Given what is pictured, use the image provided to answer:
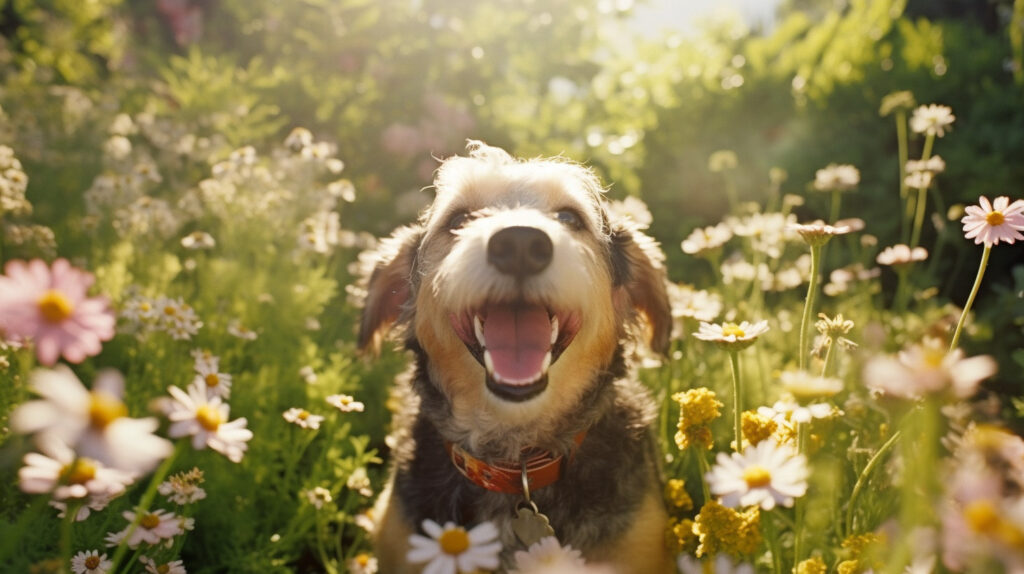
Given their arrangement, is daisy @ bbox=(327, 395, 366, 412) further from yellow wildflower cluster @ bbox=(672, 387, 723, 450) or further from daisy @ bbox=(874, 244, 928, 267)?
daisy @ bbox=(874, 244, 928, 267)

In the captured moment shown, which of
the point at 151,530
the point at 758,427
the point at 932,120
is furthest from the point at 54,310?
the point at 932,120

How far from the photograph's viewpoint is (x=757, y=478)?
146cm

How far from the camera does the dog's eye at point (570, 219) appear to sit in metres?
3.16

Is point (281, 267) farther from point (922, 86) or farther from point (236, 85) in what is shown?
point (922, 86)

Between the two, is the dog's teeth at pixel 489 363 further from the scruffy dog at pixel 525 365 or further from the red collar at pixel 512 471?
the red collar at pixel 512 471

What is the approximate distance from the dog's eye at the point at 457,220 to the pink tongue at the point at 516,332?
0.61 metres

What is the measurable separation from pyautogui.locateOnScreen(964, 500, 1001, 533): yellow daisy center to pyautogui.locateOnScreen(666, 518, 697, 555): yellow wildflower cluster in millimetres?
1234

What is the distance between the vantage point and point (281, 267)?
4.76m

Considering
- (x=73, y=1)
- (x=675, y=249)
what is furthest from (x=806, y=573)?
(x=73, y=1)

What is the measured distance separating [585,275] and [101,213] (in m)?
3.60

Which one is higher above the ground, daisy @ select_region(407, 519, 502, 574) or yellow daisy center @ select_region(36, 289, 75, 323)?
yellow daisy center @ select_region(36, 289, 75, 323)

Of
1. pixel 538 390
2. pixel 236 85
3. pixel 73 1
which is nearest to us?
pixel 538 390

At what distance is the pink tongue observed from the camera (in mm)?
2746

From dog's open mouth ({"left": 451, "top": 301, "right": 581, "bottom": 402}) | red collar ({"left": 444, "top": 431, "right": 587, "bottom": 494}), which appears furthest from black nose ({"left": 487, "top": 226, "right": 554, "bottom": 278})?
red collar ({"left": 444, "top": 431, "right": 587, "bottom": 494})
